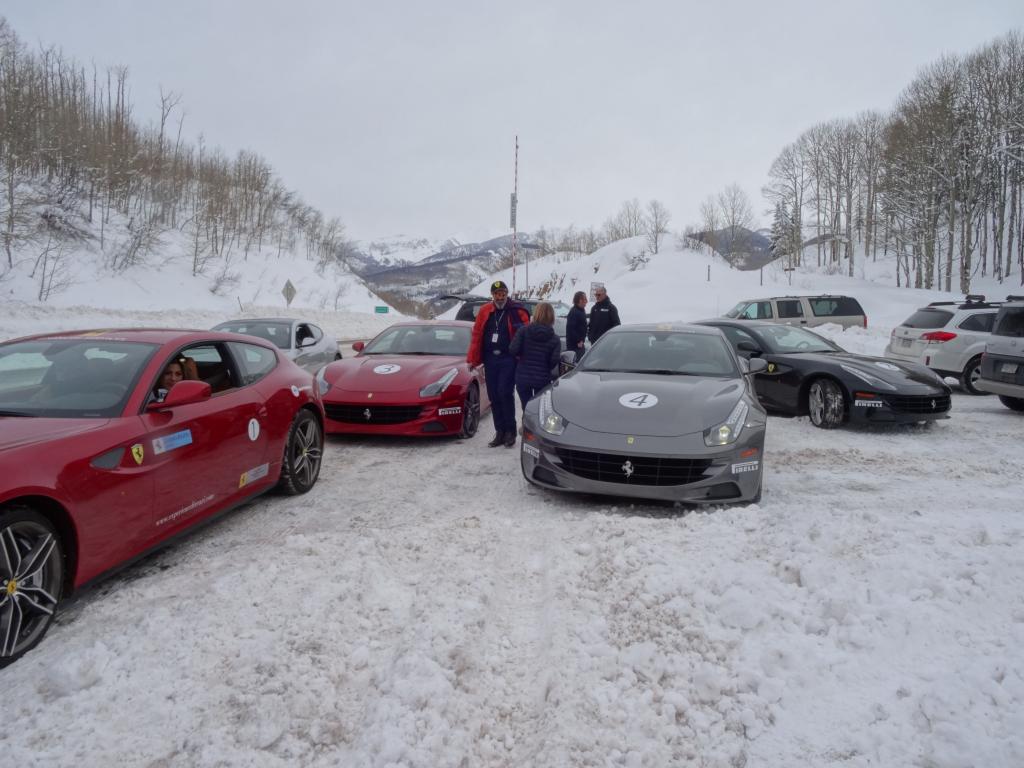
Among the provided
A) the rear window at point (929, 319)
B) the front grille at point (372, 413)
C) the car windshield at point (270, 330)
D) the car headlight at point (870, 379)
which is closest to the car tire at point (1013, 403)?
the rear window at point (929, 319)

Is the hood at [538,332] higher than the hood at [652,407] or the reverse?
higher

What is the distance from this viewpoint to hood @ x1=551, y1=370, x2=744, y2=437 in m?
4.87

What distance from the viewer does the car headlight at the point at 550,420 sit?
16.6 ft

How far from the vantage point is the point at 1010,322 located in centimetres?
874

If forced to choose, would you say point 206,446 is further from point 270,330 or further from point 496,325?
point 270,330

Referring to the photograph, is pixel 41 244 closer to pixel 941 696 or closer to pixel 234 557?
pixel 234 557

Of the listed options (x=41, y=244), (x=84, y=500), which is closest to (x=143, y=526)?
(x=84, y=500)

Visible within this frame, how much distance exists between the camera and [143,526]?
3398 mm

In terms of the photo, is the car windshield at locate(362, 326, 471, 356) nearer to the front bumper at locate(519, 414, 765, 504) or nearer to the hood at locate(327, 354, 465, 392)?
the hood at locate(327, 354, 465, 392)

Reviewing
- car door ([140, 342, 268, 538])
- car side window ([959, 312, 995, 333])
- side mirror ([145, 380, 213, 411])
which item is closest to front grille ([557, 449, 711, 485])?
car door ([140, 342, 268, 538])

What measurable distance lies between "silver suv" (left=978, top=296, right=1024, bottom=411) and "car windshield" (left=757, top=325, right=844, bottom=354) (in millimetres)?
2097

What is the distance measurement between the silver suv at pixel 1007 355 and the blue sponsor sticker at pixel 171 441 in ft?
32.3

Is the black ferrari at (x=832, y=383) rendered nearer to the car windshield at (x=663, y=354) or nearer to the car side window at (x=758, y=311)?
the car windshield at (x=663, y=354)

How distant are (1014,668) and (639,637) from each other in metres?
1.43
